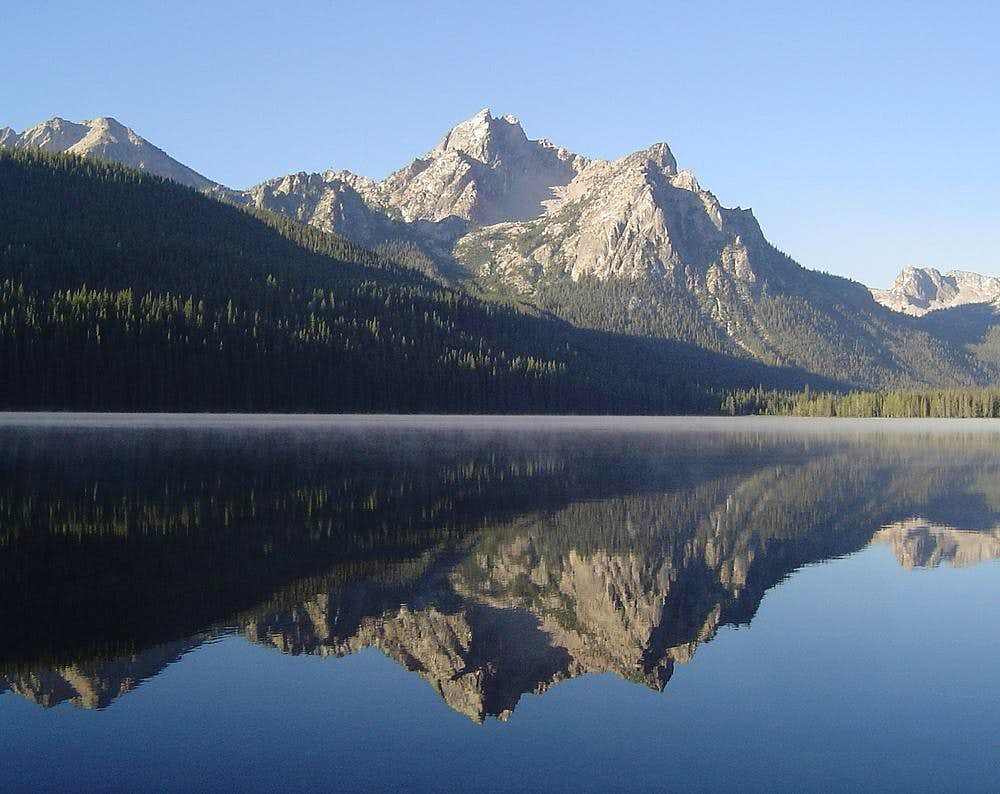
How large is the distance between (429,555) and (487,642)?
10118 millimetres

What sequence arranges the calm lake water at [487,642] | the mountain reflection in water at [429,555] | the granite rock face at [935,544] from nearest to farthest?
the calm lake water at [487,642], the mountain reflection in water at [429,555], the granite rock face at [935,544]

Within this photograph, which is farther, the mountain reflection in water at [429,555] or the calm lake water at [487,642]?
the mountain reflection in water at [429,555]

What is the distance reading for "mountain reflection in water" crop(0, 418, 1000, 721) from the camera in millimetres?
21109

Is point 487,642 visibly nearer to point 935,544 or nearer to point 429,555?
point 429,555

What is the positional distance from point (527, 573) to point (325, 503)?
1667cm

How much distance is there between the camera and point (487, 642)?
22.3 m

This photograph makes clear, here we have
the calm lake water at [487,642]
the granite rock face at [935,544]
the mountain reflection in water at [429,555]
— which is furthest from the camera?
the granite rock face at [935,544]

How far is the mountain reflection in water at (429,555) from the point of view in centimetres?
2111

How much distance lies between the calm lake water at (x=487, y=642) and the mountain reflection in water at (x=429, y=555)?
0.14m

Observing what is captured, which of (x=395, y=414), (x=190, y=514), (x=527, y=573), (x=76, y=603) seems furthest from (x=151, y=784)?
(x=395, y=414)

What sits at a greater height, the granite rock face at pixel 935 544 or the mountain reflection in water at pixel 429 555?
the mountain reflection in water at pixel 429 555

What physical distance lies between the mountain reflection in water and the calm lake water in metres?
0.14

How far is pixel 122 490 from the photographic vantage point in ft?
153

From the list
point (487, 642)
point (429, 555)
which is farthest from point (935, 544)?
point (487, 642)
